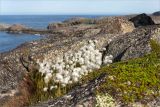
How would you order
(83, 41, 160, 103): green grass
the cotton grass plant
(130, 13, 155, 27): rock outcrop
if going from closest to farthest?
(83, 41, 160, 103): green grass, the cotton grass plant, (130, 13, 155, 27): rock outcrop

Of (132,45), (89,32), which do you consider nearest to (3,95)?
(132,45)

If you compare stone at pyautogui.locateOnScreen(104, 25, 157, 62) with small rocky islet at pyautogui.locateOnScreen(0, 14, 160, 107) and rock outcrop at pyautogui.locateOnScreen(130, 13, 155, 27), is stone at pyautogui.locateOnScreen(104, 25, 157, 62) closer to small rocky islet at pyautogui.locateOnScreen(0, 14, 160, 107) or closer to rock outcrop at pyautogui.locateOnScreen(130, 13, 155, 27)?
small rocky islet at pyautogui.locateOnScreen(0, 14, 160, 107)

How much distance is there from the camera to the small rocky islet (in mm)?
8047

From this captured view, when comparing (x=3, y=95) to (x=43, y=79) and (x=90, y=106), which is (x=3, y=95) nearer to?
(x=43, y=79)

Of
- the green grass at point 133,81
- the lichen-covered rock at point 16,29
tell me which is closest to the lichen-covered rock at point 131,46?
the green grass at point 133,81

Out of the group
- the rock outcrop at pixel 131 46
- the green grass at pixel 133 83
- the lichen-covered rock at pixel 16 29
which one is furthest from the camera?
the lichen-covered rock at pixel 16 29

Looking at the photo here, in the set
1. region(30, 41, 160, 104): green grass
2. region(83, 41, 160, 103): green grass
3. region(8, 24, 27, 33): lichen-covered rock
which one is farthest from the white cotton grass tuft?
region(8, 24, 27, 33): lichen-covered rock

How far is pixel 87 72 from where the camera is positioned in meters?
12.6

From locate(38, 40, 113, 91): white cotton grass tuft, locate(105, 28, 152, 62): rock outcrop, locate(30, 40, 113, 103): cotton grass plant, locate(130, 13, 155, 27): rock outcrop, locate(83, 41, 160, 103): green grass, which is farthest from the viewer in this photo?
locate(130, 13, 155, 27): rock outcrop

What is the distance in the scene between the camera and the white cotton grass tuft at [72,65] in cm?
1276

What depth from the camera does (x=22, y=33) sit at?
8819cm

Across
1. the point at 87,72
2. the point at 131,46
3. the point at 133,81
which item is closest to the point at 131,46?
the point at 131,46

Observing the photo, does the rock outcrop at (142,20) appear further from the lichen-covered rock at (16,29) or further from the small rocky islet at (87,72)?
the lichen-covered rock at (16,29)

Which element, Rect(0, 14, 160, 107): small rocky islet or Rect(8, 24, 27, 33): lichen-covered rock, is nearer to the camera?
Rect(0, 14, 160, 107): small rocky islet
